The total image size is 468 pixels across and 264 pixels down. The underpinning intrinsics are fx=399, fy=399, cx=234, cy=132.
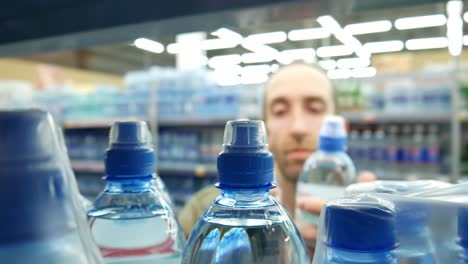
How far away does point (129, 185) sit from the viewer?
48 centimetres

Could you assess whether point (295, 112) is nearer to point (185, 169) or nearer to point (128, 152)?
point (128, 152)

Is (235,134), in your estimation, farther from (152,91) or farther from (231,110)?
(152,91)

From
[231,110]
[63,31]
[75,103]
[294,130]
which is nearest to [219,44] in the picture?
[75,103]

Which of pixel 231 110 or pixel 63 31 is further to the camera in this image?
pixel 231 110

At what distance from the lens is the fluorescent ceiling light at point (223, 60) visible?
1220cm

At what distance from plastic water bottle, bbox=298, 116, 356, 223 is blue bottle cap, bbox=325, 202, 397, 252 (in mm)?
315

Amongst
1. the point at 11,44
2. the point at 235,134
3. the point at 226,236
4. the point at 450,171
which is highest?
the point at 11,44

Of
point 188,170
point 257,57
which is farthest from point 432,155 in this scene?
point 257,57

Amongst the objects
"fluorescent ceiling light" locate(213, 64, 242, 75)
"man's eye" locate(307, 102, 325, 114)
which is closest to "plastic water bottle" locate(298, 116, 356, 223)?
"man's eye" locate(307, 102, 325, 114)

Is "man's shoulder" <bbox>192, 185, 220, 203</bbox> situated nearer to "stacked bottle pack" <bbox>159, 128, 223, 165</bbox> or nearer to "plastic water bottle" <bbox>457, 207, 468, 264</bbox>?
"plastic water bottle" <bbox>457, 207, 468, 264</bbox>

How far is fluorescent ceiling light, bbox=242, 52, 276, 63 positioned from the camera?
39.1ft

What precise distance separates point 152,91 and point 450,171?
281 centimetres

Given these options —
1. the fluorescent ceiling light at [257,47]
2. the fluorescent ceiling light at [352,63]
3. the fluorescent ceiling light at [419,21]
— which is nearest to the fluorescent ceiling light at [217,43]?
the fluorescent ceiling light at [257,47]

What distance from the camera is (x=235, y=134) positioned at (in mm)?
359
